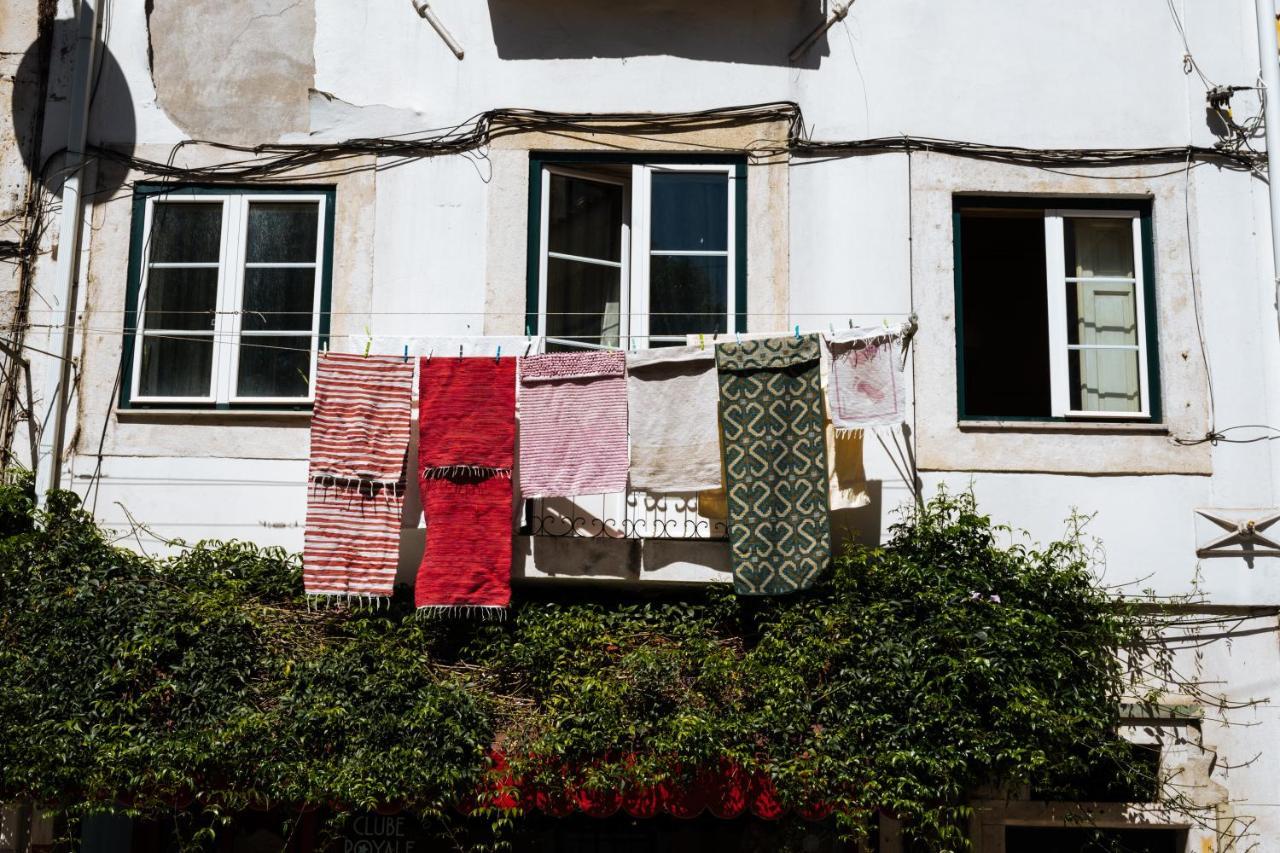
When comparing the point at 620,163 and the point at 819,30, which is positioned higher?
the point at 819,30

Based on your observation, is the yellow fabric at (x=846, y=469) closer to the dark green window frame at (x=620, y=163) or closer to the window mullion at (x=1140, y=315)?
the dark green window frame at (x=620, y=163)

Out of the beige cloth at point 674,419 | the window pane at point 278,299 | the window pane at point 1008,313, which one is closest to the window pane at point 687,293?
the beige cloth at point 674,419

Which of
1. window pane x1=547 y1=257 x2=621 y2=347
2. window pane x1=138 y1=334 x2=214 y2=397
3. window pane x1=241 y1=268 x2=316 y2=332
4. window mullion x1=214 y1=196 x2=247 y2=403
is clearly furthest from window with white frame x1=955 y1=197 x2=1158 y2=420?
window pane x1=138 y1=334 x2=214 y2=397

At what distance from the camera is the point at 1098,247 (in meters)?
10.5

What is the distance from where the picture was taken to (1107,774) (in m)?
9.66

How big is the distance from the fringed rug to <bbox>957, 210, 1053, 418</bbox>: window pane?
3.93 m

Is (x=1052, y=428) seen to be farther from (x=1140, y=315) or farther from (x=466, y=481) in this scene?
(x=466, y=481)

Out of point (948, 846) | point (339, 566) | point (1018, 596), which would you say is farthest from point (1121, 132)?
point (339, 566)

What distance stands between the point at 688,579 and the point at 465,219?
3.02 meters

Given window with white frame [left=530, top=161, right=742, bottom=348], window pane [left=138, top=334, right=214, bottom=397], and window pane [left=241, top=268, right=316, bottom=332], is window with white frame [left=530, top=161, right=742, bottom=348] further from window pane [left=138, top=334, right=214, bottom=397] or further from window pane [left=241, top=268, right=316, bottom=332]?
window pane [left=138, top=334, right=214, bottom=397]

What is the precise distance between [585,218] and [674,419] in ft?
6.22

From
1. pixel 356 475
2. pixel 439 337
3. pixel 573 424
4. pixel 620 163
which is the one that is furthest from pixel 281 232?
pixel 573 424

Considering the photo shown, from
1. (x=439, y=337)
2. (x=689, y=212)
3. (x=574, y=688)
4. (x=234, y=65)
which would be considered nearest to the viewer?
(x=574, y=688)

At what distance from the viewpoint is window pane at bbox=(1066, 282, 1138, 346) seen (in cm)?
1039
